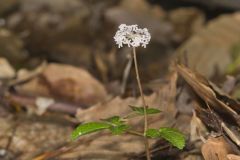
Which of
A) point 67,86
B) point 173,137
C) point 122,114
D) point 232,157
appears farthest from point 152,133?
point 67,86

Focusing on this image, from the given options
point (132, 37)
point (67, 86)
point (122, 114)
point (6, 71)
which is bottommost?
point (132, 37)

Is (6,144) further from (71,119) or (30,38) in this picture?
(30,38)

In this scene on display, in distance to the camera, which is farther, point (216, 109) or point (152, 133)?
point (216, 109)

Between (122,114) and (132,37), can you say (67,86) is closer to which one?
(122,114)

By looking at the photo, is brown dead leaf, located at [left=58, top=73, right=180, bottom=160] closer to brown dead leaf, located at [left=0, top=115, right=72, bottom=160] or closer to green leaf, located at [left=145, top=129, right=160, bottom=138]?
brown dead leaf, located at [left=0, top=115, right=72, bottom=160]

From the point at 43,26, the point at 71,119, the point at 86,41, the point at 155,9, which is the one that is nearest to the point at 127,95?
the point at 71,119

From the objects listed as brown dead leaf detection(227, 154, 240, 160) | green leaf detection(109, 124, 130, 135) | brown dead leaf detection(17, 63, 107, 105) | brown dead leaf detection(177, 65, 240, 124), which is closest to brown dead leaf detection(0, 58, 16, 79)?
brown dead leaf detection(17, 63, 107, 105)

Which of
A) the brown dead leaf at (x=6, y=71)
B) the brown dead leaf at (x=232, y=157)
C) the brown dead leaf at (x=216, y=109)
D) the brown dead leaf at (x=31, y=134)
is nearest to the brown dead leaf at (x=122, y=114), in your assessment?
the brown dead leaf at (x=31, y=134)
